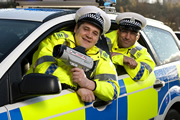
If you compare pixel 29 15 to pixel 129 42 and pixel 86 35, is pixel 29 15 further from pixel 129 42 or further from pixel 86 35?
pixel 129 42

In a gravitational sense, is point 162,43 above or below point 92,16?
below

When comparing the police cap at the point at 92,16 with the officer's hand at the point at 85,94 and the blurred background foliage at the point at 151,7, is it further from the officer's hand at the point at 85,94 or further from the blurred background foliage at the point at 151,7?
the blurred background foliage at the point at 151,7

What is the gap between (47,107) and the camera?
7.67 feet

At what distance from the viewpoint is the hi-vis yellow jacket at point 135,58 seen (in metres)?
3.22

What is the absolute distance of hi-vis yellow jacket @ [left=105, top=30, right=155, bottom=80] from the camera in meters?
3.22

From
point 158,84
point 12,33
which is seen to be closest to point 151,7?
point 158,84

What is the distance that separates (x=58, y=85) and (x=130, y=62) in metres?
1.18

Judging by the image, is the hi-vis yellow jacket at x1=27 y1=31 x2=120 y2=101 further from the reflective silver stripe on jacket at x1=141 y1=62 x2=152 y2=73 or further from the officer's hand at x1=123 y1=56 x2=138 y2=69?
the reflective silver stripe on jacket at x1=141 y1=62 x2=152 y2=73

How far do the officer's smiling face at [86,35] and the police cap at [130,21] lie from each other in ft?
1.93

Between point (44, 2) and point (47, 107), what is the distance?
148cm

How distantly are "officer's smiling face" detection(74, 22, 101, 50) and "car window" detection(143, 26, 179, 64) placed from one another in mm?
1048

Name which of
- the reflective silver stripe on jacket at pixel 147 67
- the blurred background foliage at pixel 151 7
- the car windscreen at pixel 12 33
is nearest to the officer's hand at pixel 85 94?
the car windscreen at pixel 12 33

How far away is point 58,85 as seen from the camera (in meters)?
2.16

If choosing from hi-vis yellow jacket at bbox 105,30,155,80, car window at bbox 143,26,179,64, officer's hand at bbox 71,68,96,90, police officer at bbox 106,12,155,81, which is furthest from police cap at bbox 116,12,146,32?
officer's hand at bbox 71,68,96,90
